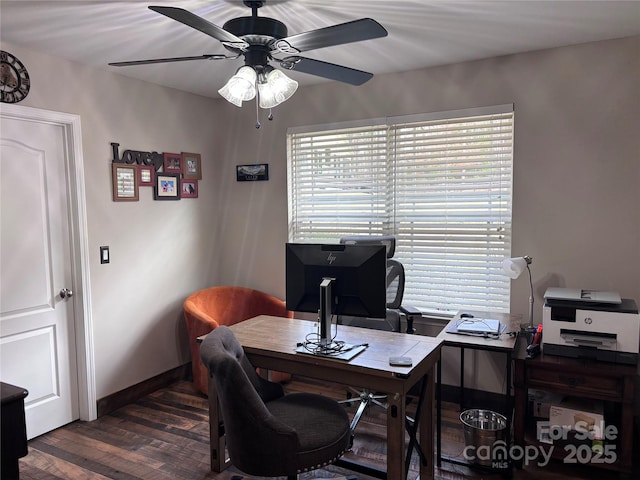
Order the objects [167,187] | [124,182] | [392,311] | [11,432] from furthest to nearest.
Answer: [167,187] → [124,182] → [392,311] → [11,432]

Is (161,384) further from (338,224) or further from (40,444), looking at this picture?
(338,224)

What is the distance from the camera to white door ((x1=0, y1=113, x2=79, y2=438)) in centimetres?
291

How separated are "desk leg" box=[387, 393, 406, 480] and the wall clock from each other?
285cm

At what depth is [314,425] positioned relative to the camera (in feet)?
7.02

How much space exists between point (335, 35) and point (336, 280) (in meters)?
1.14

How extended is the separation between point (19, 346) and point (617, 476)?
3.74 meters

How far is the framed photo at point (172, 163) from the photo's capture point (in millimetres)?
3906

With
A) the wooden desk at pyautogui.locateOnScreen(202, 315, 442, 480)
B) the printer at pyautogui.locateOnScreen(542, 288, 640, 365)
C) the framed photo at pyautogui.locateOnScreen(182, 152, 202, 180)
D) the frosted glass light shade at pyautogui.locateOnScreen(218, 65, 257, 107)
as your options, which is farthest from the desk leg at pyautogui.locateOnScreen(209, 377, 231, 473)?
the framed photo at pyautogui.locateOnScreen(182, 152, 202, 180)

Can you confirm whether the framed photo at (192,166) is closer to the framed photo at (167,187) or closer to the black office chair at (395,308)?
the framed photo at (167,187)

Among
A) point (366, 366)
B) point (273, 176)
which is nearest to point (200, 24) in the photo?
point (366, 366)

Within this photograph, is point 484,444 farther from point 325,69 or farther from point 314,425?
point 325,69

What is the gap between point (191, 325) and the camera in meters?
3.68

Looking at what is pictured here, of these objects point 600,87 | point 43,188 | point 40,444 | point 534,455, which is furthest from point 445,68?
point 40,444

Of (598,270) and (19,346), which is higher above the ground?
(598,270)
